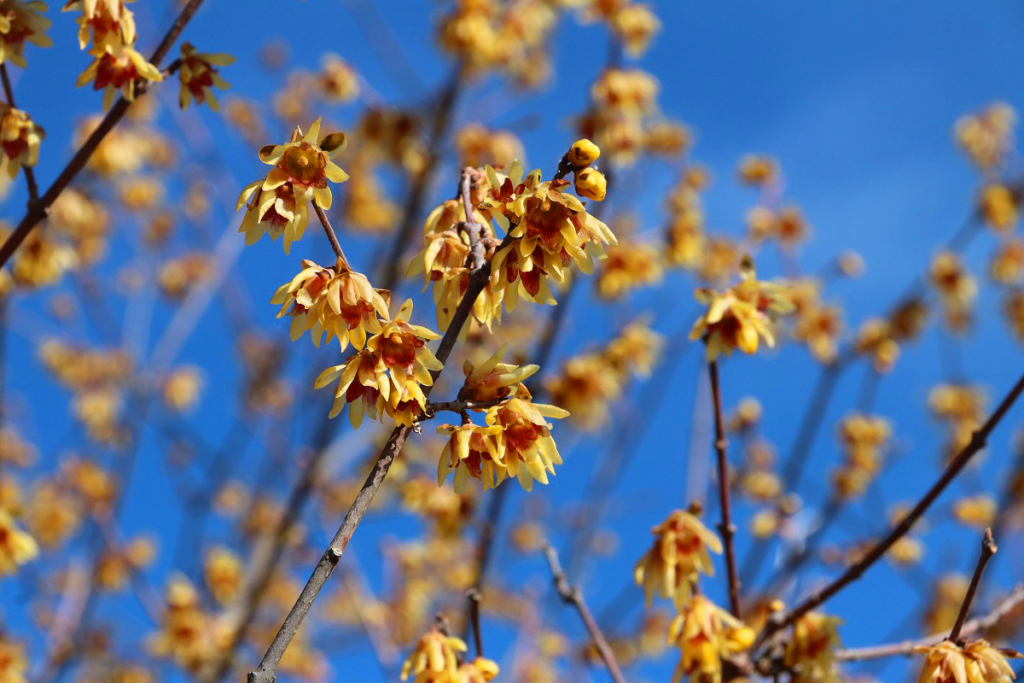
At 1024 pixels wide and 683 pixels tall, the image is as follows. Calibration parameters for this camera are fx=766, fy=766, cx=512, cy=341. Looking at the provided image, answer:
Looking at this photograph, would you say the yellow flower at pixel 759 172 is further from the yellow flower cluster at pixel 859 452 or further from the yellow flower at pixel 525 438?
the yellow flower at pixel 525 438

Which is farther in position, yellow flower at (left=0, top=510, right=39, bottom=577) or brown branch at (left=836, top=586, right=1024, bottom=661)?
yellow flower at (left=0, top=510, right=39, bottom=577)

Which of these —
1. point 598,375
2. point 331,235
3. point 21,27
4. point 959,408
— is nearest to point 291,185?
point 331,235

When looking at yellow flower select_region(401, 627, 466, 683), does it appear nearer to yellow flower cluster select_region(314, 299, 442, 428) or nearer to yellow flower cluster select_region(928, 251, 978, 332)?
yellow flower cluster select_region(314, 299, 442, 428)

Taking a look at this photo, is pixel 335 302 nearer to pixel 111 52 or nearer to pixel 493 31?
pixel 111 52

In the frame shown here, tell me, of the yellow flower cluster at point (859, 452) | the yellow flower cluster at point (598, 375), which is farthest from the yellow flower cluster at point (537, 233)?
the yellow flower cluster at point (859, 452)

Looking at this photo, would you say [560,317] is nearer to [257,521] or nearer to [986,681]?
[986,681]

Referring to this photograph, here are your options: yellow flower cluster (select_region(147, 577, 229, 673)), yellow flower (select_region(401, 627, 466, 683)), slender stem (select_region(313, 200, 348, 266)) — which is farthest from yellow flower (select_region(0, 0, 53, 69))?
yellow flower cluster (select_region(147, 577, 229, 673))
